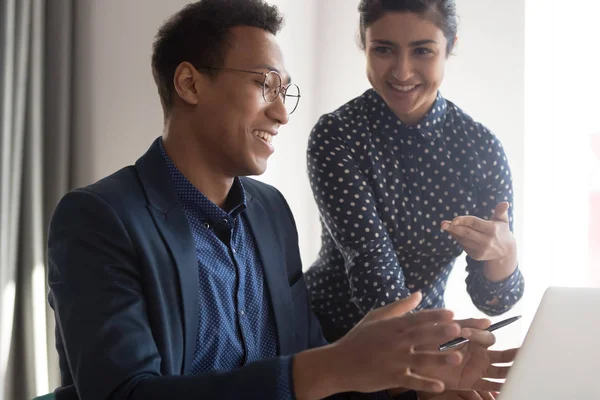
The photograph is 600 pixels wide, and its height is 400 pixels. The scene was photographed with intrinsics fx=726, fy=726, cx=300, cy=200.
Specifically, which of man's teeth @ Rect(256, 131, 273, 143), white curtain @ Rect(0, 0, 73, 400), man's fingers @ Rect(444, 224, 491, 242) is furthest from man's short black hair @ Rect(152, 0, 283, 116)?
white curtain @ Rect(0, 0, 73, 400)

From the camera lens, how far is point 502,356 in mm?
1119

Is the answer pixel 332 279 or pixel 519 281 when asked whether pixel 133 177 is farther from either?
pixel 519 281

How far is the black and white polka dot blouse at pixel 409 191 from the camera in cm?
138

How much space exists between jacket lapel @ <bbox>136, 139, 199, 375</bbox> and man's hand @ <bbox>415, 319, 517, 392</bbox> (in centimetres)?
37

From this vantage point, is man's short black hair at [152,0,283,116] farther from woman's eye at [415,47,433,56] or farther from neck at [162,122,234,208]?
woman's eye at [415,47,433,56]

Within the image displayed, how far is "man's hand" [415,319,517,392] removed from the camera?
3.66 feet

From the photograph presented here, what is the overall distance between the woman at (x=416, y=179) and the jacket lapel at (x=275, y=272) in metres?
0.14

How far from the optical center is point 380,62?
4.67ft

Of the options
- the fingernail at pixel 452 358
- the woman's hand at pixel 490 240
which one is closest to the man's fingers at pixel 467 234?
the woman's hand at pixel 490 240

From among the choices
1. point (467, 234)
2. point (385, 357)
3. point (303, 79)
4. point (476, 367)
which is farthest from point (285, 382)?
point (303, 79)

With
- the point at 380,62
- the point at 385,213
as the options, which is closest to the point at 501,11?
the point at 380,62

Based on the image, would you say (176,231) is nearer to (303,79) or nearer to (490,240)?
(490,240)

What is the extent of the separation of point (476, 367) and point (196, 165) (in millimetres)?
571

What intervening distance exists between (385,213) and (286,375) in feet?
1.76
